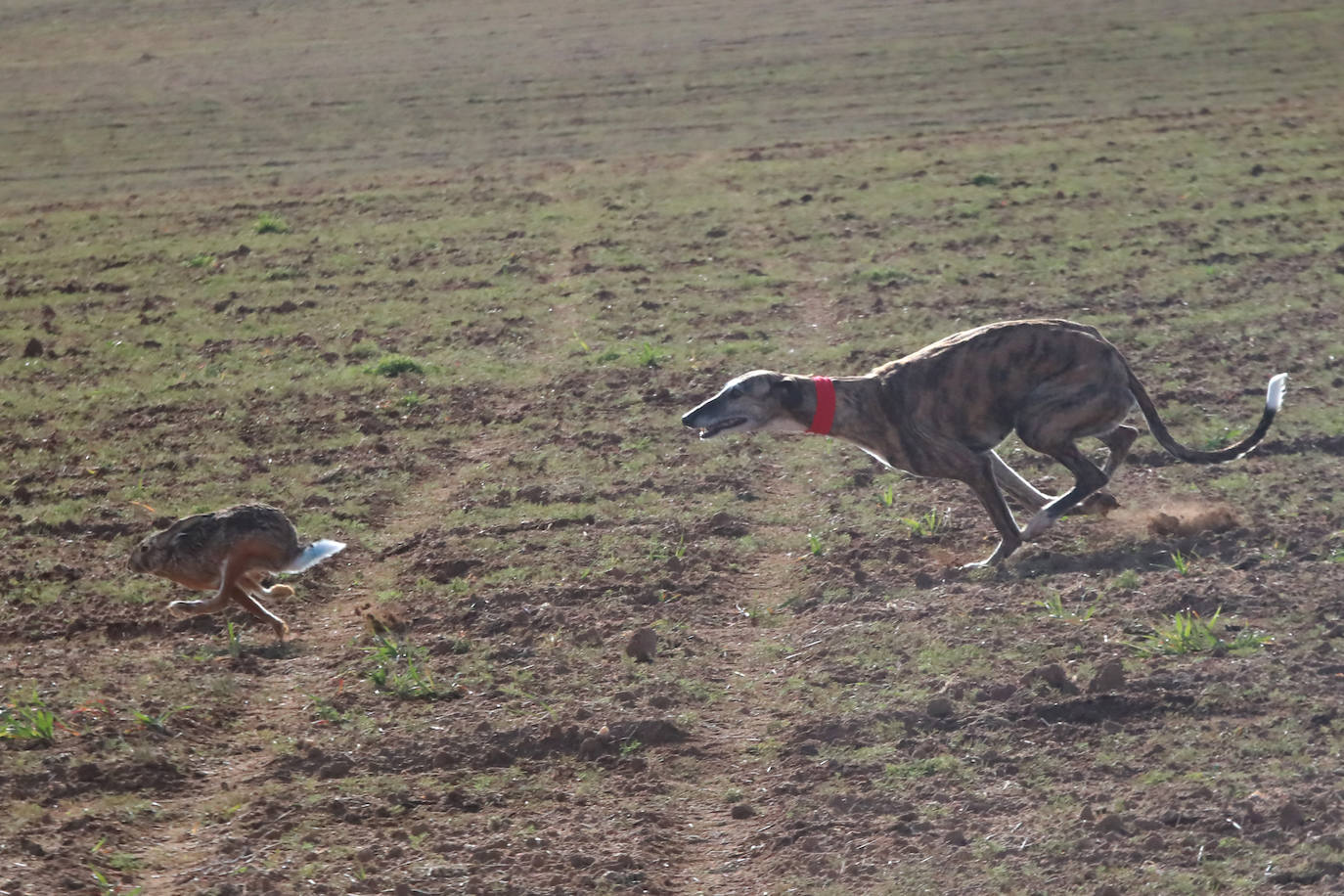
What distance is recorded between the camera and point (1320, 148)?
21984 mm

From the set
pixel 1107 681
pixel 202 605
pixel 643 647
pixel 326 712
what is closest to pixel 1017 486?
pixel 1107 681

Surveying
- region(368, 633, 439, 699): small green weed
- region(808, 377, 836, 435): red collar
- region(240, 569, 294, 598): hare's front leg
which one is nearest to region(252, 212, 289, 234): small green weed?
region(240, 569, 294, 598): hare's front leg

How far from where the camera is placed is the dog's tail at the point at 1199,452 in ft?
32.6

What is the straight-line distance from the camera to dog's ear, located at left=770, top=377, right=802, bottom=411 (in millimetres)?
10208

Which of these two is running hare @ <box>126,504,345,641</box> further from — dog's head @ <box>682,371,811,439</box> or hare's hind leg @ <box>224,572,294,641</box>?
dog's head @ <box>682,371,811,439</box>

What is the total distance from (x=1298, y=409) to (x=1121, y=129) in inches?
501

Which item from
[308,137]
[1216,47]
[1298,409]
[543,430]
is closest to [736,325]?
[543,430]

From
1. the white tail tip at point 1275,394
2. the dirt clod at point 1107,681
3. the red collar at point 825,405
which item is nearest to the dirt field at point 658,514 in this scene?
the dirt clod at point 1107,681

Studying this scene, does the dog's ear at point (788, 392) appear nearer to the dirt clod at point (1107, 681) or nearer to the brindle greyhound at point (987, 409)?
the brindle greyhound at point (987, 409)

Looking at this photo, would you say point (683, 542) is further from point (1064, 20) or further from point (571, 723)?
point (1064, 20)

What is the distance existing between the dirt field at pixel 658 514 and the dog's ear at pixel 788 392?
903 mm

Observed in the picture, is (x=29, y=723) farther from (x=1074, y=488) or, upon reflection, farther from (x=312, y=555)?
(x=1074, y=488)

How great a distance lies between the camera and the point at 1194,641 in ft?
26.4

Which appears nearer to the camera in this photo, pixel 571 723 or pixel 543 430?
pixel 571 723
